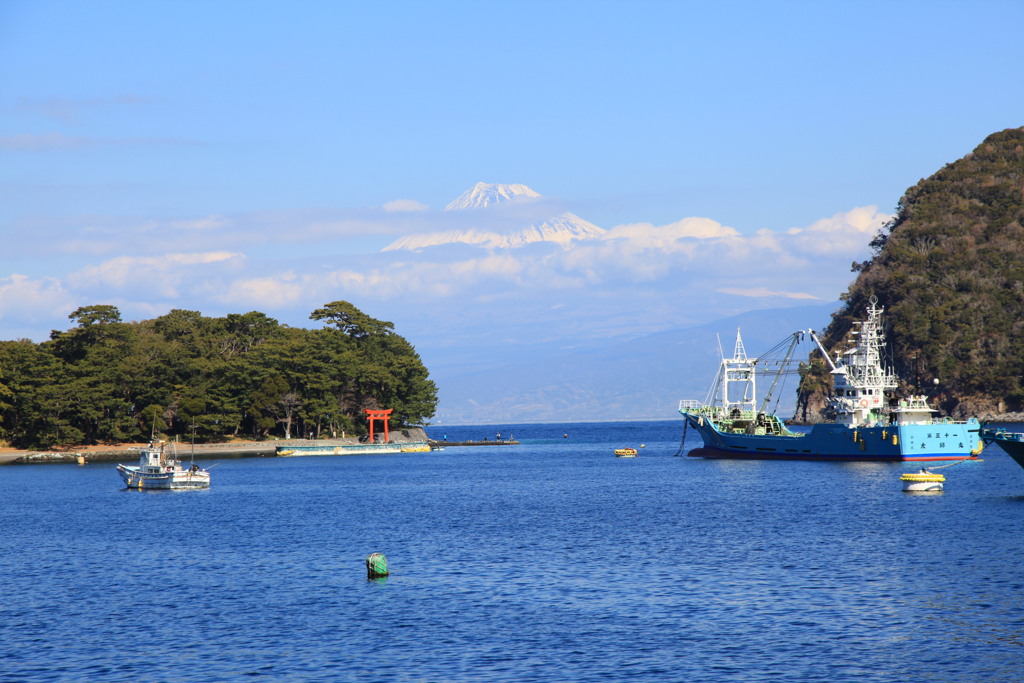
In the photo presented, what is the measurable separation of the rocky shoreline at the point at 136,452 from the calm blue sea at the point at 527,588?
6295cm

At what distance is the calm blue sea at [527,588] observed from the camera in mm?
32094

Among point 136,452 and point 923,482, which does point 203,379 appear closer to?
point 136,452

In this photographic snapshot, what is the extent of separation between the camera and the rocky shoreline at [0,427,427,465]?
14412 cm

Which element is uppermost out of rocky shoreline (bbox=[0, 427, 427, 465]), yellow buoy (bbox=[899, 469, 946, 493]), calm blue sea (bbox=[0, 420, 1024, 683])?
rocky shoreline (bbox=[0, 427, 427, 465])

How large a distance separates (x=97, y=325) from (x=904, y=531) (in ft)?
441

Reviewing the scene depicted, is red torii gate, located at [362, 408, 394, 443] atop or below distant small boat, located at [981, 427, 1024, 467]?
atop

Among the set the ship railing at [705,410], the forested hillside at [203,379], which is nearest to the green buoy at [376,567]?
the ship railing at [705,410]

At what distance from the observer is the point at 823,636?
112ft

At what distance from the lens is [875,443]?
10794 centimetres

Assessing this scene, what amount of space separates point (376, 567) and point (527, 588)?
278 inches

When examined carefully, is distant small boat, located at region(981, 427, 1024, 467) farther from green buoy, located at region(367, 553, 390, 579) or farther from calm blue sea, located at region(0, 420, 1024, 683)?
green buoy, located at region(367, 553, 390, 579)

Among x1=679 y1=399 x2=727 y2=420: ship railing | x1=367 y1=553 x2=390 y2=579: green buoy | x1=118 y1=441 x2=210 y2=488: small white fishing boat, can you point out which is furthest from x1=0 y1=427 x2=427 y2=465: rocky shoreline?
x1=367 y1=553 x2=390 y2=579: green buoy

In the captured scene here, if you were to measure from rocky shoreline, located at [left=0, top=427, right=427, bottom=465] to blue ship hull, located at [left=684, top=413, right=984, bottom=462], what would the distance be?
237ft

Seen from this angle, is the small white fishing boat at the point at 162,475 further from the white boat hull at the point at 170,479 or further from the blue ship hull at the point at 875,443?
the blue ship hull at the point at 875,443
